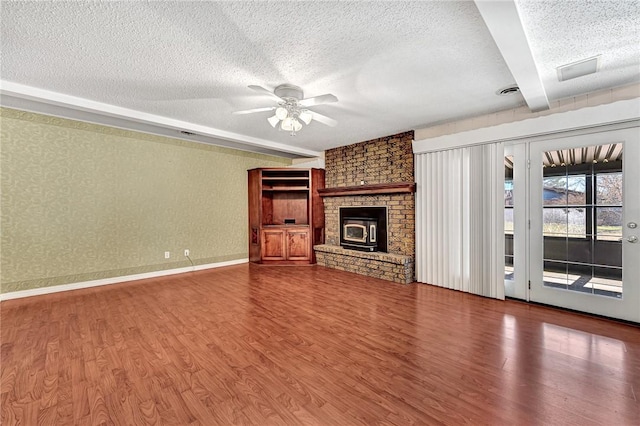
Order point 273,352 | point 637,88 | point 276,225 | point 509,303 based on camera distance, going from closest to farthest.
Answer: point 273,352 < point 637,88 < point 509,303 < point 276,225

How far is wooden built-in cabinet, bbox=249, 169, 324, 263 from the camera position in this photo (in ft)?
20.0

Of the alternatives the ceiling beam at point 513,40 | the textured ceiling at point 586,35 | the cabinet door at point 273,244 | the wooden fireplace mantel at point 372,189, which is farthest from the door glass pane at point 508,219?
the cabinet door at point 273,244

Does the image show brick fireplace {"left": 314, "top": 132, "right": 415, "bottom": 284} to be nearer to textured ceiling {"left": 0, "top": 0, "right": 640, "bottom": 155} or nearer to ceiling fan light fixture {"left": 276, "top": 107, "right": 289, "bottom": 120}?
textured ceiling {"left": 0, "top": 0, "right": 640, "bottom": 155}

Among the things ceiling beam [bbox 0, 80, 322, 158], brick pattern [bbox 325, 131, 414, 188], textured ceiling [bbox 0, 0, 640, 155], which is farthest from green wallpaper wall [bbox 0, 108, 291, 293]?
brick pattern [bbox 325, 131, 414, 188]

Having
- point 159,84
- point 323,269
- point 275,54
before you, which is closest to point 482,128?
point 275,54

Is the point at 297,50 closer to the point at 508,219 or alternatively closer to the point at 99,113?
the point at 99,113

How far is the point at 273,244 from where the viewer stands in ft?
20.0

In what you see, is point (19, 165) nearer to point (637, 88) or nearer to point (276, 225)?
point (276, 225)

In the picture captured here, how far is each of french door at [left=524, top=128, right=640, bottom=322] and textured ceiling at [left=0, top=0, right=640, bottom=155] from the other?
70 cm

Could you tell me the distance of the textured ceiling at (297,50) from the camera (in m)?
1.88

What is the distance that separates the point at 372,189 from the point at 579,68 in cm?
304

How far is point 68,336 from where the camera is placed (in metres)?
2.71

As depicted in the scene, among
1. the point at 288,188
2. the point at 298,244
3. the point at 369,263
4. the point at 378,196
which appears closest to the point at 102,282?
the point at 298,244

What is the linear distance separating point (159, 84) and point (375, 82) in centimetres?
232
